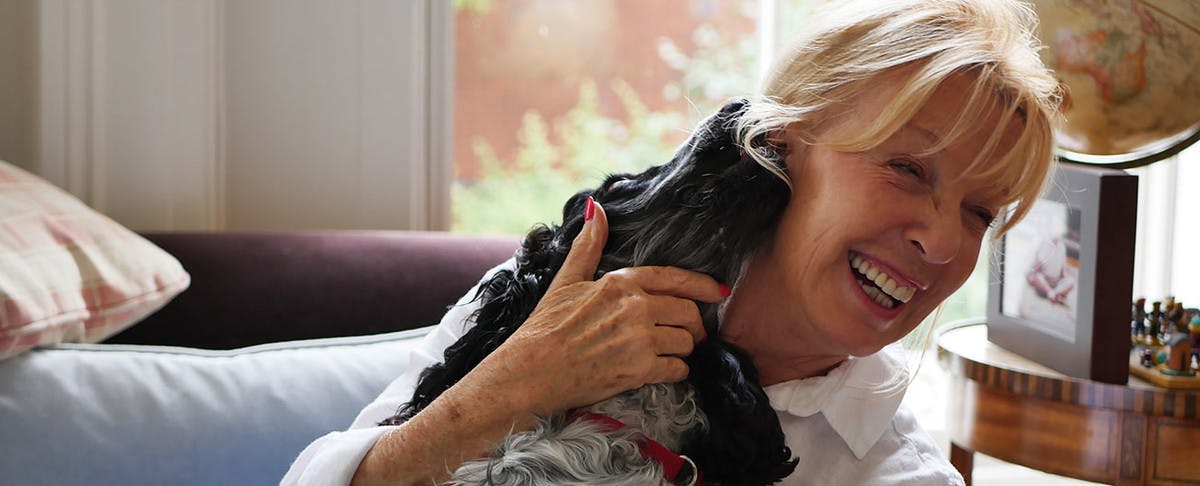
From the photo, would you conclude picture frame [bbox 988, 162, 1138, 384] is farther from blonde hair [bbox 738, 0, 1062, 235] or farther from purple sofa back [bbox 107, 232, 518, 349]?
purple sofa back [bbox 107, 232, 518, 349]

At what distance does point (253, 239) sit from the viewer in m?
1.93

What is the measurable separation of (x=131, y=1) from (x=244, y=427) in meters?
0.99

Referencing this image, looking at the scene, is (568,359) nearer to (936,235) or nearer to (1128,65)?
(936,235)

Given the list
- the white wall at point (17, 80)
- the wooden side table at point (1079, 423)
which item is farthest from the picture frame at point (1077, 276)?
the white wall at point (17, 80)

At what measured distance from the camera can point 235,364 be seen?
5.18 ft

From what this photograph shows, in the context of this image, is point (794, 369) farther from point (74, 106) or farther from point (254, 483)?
point (74, 106)

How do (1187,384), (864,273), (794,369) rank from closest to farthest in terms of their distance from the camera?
(864,273), (794,369), (1187,384)

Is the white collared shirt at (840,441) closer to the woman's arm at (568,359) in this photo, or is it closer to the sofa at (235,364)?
the woman's arm at (568,359)

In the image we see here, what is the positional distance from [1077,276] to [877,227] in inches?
35.5

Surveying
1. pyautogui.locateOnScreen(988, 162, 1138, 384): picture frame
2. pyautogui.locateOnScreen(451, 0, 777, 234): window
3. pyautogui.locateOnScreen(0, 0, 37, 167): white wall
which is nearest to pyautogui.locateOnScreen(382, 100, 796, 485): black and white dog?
pyautogui.locateOnScreen(988, 162, 1138, 384): picture frame

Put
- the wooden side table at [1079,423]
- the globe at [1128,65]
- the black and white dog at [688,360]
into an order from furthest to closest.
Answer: the globe at [1128,65] → the wooden side table at [1079,423] → the black and white dog at [688,360]

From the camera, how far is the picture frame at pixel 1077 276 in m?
1.80

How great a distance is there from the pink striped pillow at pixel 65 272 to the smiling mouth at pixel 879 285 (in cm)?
108

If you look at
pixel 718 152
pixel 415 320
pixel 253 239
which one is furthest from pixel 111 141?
pixel 718 152
